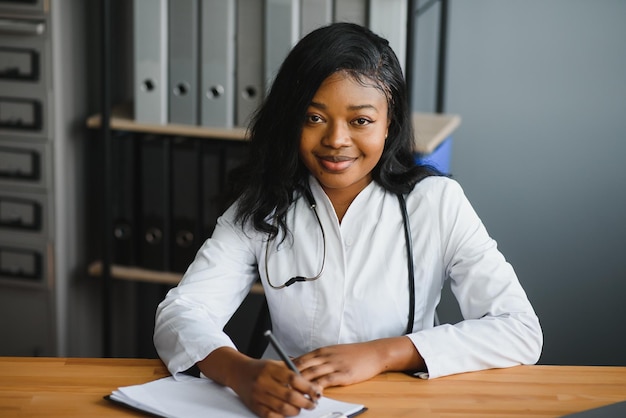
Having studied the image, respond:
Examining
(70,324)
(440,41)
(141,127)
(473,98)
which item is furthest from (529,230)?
(70,324)

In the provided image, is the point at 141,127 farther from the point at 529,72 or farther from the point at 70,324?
the point at 529,72

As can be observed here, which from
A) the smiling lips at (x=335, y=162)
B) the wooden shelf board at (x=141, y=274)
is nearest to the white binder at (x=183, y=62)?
the wooden shelf board at (x=141, y=274)

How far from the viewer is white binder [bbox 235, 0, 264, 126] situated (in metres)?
2.27

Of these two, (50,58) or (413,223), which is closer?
(413,223)

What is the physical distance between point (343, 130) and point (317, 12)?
83 cm

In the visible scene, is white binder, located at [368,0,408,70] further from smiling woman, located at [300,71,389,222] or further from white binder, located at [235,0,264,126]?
smiling woman, located at [300,71,389,222]

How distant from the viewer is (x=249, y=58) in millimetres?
2295

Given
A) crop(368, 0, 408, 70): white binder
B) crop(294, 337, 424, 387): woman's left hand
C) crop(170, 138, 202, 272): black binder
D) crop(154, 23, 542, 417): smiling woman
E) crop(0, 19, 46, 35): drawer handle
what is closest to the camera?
crop(294, 337, 424, 387): woman's left hand

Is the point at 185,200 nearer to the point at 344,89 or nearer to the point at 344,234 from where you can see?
the point at 344,234

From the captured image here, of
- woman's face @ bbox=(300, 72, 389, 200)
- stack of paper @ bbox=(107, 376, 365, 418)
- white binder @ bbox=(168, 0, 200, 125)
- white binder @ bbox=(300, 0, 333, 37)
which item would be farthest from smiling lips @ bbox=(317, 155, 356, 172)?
white binder @ bbox=(168, 0, 200, 125)

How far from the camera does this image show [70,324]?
2586 mm

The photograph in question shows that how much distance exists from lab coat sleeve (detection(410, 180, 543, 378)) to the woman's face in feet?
0.52

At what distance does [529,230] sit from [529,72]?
474mm

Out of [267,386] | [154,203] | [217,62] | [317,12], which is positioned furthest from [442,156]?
[267,386]
